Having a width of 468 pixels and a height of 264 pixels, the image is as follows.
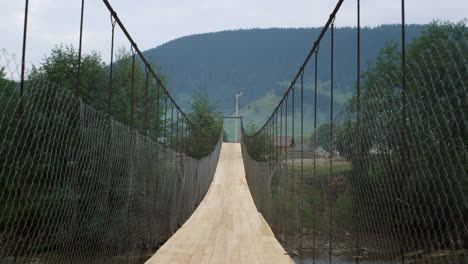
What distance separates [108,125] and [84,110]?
503 millimetres

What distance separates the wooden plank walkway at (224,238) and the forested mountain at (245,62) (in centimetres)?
7794

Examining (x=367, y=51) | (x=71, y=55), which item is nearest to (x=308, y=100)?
(x=367, y=51)

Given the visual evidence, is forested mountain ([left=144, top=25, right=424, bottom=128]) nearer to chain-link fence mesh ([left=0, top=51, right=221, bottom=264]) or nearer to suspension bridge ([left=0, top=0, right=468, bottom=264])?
suspension bridge ([left=0, top=0, right=468, bottom=264])

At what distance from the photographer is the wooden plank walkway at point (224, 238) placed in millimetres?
3992

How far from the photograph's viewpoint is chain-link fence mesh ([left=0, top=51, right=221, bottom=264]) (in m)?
1.89

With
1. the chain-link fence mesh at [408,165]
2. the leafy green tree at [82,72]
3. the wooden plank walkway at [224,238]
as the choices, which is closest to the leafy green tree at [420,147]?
the chain-link fence mesh at [408,165]

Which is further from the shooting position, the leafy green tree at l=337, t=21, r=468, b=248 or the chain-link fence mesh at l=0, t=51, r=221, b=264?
the chain-link fence mesh at l=0, t=51, r=221, b=264

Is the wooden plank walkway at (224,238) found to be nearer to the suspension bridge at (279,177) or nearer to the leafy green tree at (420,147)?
the suspension bridge at (279,177)

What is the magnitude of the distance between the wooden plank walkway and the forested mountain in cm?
7794

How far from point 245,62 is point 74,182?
11193 cm

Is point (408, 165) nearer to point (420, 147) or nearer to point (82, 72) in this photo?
point (420, 147)

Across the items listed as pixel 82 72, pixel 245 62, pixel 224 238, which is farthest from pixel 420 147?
pixel 245 62

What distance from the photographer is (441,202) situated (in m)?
1.30

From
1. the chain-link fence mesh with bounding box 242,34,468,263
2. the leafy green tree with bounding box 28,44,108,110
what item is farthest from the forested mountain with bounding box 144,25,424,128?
the chain-link fence mesh with bounding box 242,34,468,263
